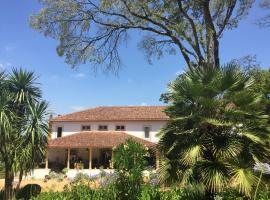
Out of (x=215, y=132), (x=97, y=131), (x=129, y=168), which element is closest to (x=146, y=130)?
(x=97, y=131)

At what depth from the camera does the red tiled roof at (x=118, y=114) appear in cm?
4228

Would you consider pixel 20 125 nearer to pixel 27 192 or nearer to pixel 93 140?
pixel 27 192

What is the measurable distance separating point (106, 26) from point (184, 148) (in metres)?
12.6

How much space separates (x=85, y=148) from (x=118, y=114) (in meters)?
5.53

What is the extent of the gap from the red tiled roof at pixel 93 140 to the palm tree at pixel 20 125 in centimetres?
1823

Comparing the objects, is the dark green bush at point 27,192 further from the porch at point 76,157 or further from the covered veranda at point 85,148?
the porch at point 76,157

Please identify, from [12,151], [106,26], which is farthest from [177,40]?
[12,151]

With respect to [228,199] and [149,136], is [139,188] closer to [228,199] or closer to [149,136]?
[228,199]

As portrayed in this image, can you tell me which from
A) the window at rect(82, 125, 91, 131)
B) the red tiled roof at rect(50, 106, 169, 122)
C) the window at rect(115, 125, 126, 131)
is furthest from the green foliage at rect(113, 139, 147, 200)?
the window at rect(82, 125, 91, 131)

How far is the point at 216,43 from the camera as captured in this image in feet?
62.0

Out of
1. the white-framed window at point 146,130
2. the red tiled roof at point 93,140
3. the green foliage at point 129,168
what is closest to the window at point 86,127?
the red tiled roof at point 93,140

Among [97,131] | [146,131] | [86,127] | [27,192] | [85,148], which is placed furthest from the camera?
[86,127]

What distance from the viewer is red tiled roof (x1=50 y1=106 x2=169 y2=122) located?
1665 inches

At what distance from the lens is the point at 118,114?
43.8 m
